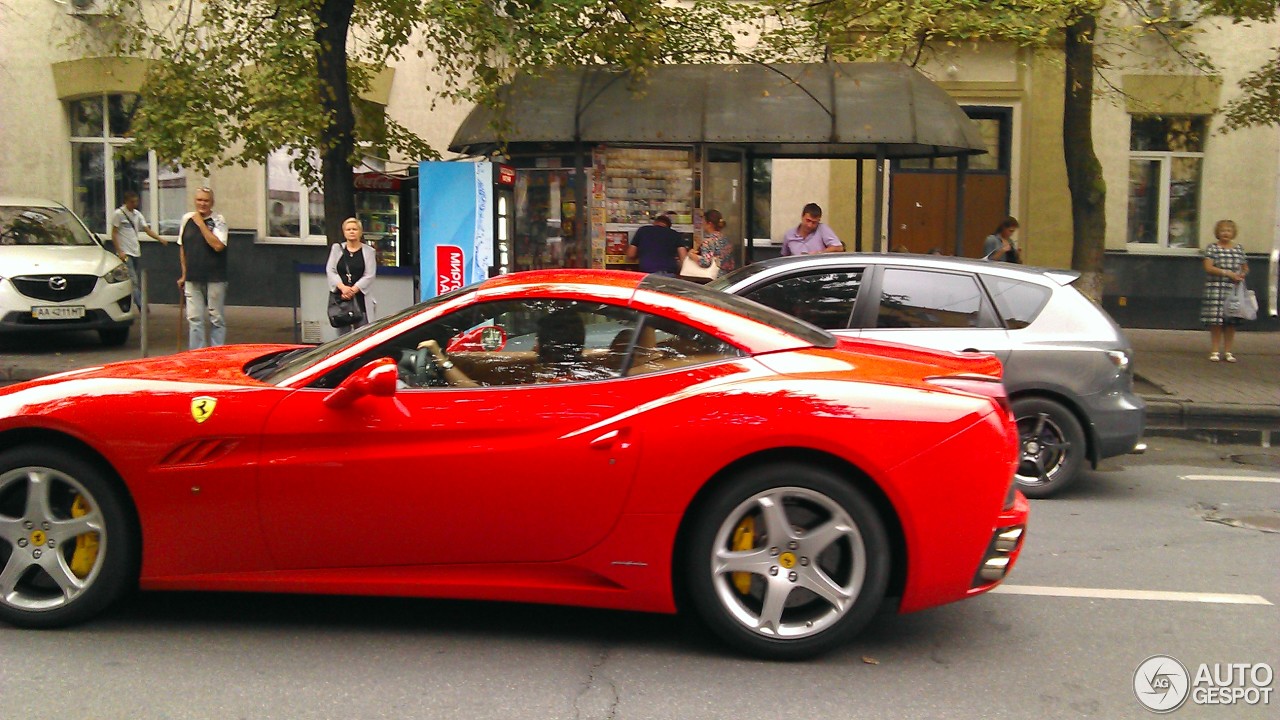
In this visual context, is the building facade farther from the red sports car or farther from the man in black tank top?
the red sports car

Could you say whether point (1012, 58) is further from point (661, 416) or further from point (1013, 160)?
point (661, 416)

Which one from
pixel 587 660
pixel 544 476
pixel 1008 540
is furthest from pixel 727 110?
pixel 587 660

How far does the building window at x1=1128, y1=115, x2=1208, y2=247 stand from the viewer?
62.6 feet

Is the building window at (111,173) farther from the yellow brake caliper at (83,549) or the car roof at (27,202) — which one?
the yellow brake caliper at (83,549)

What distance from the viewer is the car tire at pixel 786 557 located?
178 inches

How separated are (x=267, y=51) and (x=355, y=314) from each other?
2864mm

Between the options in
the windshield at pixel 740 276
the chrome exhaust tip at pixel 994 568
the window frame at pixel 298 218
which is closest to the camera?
the chrome exhaust tip at pixel 994 568

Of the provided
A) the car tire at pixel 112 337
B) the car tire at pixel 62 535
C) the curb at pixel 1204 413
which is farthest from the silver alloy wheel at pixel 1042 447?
the car tire at pixel 112 337

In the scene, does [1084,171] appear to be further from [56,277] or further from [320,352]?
[56,277]

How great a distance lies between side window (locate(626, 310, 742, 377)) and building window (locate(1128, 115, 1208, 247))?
53.7 ft

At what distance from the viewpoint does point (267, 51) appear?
1230 cm

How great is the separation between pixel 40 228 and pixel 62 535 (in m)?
11.5

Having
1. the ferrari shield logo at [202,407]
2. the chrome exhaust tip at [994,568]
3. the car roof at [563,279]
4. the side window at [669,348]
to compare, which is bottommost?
the chrome exhaust tip at [994,568]

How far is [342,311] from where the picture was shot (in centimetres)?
1177
